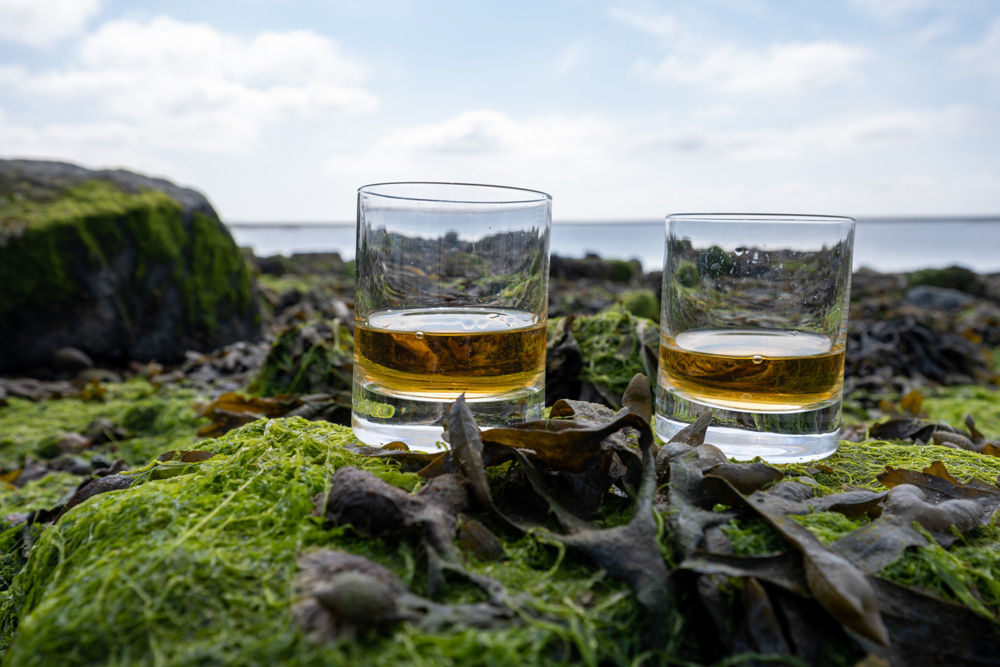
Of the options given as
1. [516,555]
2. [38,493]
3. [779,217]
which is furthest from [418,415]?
[38,493]

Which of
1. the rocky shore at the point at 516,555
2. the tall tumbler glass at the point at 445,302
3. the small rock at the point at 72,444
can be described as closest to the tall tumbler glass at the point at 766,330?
the rocky shore at the point at 516,555

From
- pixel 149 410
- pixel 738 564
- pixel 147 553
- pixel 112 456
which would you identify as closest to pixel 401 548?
pixel 147 553

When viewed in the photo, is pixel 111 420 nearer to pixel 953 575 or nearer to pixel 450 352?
pixel 450 352

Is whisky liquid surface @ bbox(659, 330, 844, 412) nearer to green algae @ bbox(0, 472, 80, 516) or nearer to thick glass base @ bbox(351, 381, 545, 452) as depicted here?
thick glass base @ bbox(351, 381, 545, 452)

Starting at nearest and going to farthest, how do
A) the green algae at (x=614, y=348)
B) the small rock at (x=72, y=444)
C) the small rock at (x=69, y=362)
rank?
the green algae at (x=614, y=348), the small rock at (x=72, y=444), the small rock at (x=69, y=362)

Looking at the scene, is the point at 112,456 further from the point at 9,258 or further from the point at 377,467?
the point at 9,258

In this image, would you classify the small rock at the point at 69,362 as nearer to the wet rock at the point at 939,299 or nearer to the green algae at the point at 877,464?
the green algae at the point at 877,464
